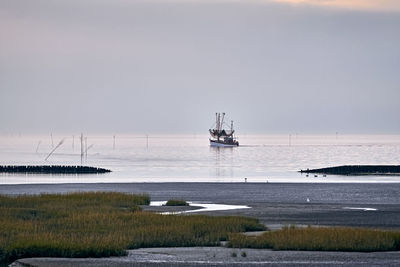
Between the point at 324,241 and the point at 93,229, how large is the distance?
912cm

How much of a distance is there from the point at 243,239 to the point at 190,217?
7124mm

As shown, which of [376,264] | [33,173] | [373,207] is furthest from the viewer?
[33,173]

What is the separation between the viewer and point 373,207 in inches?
2056

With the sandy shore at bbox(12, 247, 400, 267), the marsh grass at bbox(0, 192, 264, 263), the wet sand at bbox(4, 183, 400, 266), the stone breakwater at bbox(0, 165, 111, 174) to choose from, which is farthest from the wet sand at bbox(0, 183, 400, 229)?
the stone breakwater at bbox(0, 165, 111, 174)

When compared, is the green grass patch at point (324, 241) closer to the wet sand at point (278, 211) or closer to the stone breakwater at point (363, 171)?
the wet sand at point (278, 211)

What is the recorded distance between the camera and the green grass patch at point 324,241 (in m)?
30.3

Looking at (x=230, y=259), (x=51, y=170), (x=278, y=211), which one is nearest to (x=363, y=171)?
(x=51, y=170)

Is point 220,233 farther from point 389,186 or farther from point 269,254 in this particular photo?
point 389,186

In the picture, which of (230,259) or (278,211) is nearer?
(230,259)

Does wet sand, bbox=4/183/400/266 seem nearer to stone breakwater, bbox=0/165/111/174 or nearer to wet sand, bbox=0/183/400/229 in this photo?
wet sand, bbox=0/183/400/229

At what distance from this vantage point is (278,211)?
48.0 meters

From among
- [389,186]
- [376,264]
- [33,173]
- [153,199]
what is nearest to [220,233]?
[376,264]

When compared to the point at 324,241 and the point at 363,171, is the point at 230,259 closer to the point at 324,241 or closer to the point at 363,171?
the point at 324,241

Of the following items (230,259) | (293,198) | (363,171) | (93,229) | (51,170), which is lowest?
(230,259)
